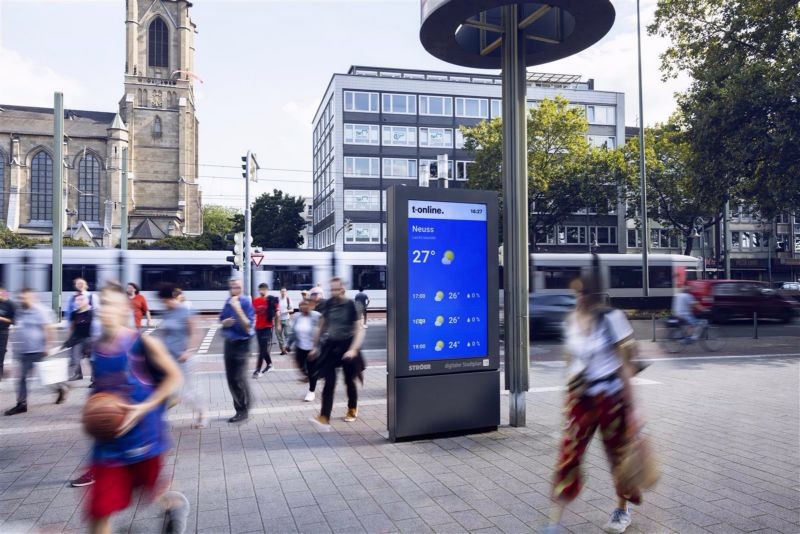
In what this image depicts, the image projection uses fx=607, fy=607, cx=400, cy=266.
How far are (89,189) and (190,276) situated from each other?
51687 mm

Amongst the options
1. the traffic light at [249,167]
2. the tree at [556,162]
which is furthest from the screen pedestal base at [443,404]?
the tree at [556,162]

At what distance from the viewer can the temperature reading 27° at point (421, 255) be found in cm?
639

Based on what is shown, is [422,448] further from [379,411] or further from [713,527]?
[713,527]

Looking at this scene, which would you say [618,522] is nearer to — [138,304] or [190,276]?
[138,304]

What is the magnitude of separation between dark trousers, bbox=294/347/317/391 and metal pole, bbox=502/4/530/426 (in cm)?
271

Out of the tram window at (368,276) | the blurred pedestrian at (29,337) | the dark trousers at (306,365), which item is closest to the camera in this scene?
the blurred pedestrian at (29,337)

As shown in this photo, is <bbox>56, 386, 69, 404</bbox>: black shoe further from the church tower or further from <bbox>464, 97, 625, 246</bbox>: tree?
the church tower

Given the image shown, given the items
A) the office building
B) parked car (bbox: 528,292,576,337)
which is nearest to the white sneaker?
parked car (bbox: 528,292,576,337)

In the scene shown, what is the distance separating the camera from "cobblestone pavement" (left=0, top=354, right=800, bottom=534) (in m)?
4.32

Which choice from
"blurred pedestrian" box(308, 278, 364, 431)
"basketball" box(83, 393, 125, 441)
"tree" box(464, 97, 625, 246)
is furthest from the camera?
"tree" box(464, 97, 625, 246)

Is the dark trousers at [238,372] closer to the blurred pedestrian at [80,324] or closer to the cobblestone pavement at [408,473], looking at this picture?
the cobblestone pavement at [408,473]

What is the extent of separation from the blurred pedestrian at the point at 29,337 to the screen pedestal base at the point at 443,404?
4857 mm

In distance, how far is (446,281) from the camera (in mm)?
6570

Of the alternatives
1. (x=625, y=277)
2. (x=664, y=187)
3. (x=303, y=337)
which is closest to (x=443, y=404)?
(x=303, y=337)
